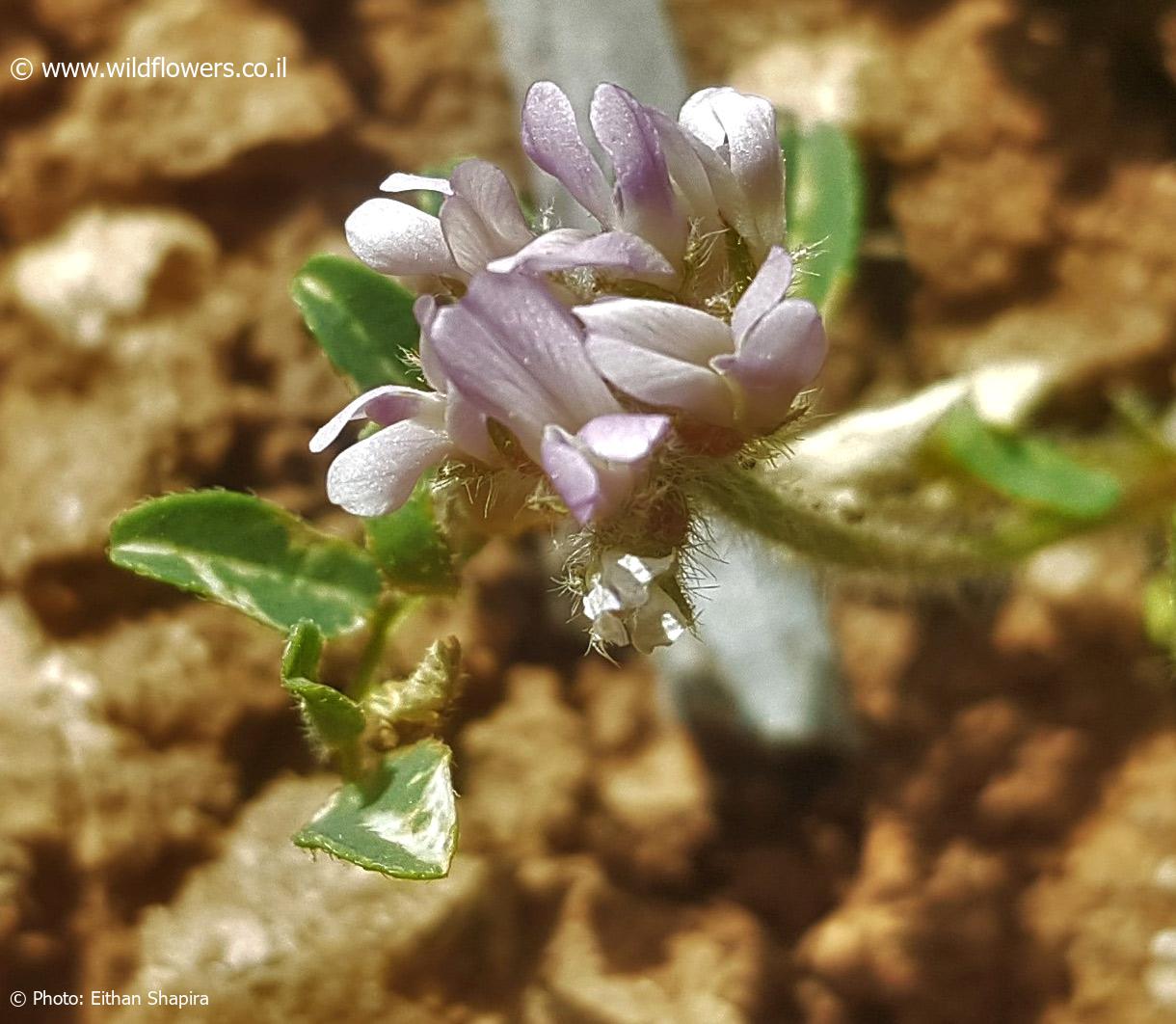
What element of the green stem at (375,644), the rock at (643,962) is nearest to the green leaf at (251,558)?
the green stem at (375,644)

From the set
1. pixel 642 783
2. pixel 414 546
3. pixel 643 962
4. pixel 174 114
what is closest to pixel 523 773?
pixel 642 783

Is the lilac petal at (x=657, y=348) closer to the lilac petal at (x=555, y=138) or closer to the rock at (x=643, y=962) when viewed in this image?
the lilac petal at (x=555, y=138)

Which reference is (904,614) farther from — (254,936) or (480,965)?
(254,936)

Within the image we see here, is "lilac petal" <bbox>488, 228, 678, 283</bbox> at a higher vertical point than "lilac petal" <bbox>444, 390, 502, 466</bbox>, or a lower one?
higher

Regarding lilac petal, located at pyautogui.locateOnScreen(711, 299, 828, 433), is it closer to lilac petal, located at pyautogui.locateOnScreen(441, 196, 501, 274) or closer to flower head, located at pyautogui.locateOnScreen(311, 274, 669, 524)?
flower head, located at pyautogui.locateOnScreen(311, 274, 669, 524)

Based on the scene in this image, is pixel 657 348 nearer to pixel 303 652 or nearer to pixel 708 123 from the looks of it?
pixel 708 123

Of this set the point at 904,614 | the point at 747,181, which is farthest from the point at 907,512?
the point at 747,181

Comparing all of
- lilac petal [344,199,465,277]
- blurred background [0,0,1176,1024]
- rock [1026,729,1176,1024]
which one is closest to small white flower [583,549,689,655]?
lilac petal [344,199,465,277]
